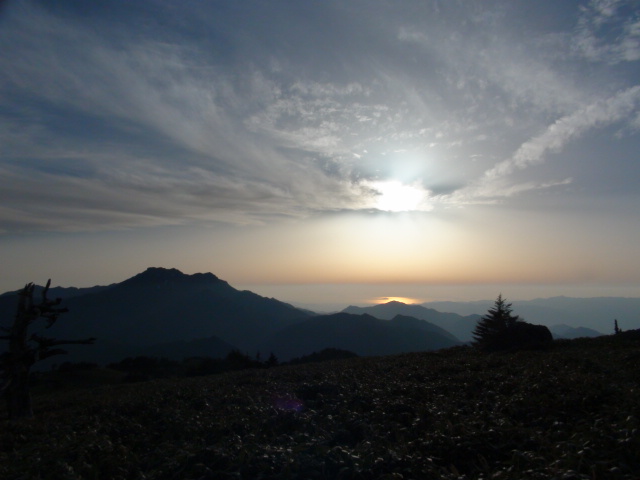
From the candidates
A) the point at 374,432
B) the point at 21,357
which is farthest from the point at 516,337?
the point at 21,357

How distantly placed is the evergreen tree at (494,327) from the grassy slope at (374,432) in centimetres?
1254

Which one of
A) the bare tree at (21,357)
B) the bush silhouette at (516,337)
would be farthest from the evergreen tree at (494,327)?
the bare tree at (21,357)

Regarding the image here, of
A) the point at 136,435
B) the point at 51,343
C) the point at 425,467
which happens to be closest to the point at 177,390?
the point at 51,343

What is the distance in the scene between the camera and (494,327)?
125 ft

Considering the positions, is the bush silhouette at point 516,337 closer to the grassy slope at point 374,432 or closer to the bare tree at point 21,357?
the grassy slope at point 374,432

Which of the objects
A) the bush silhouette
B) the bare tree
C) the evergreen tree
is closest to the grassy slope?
the bare tree

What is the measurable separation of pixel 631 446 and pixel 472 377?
9.96 metres

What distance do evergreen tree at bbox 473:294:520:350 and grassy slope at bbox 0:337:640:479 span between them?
12.5 m

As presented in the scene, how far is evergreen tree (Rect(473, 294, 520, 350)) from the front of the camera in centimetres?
3114

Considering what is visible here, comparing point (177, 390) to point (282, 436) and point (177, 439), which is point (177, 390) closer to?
point (177, 439)

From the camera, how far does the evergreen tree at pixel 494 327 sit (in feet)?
102

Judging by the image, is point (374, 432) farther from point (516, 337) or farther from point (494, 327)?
point (494, 327)

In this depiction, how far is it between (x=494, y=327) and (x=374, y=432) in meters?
31.3

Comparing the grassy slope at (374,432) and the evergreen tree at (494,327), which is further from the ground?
the evergreen tree at (494,327)
